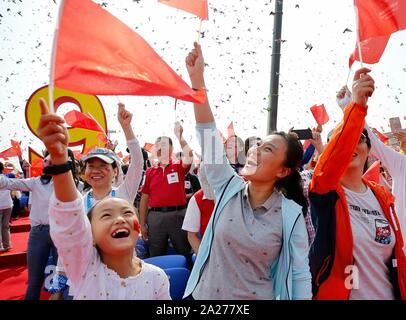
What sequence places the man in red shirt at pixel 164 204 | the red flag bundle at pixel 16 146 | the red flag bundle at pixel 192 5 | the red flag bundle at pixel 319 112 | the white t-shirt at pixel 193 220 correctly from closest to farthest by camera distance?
1. the red flag bundle at pixel 192 5
2. the white t-shirt at pixel 193 220
3. the man in red shirt at pixel 164 204
4. the red flag bundle at pixel 319 112
5. the red flag bundle at pixel 16 146

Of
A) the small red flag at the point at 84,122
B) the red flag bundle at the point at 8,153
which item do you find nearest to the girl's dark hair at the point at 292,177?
the small red flag at the point at 84,122

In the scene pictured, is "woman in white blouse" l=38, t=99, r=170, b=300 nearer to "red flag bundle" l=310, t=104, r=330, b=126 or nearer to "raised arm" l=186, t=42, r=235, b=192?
"raised arm" l=186, t=42, r=235, b=192

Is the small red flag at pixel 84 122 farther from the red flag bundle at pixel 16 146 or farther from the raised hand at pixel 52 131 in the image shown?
the red flag bundle at pixel 16 146

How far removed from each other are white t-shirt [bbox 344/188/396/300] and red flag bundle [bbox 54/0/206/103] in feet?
3.53

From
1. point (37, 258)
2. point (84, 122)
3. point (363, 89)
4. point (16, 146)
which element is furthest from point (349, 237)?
point (16, 146)

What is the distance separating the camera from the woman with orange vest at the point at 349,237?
191 centimetres

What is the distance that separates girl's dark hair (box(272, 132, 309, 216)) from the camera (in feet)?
7.14

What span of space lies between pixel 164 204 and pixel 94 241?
123 inches

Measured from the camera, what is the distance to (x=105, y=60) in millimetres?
1771

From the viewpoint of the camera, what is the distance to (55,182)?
4.59 feet

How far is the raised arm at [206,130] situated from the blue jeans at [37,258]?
8.08 feet

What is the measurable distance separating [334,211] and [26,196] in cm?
1376

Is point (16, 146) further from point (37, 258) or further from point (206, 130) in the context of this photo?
point (206, 130)
